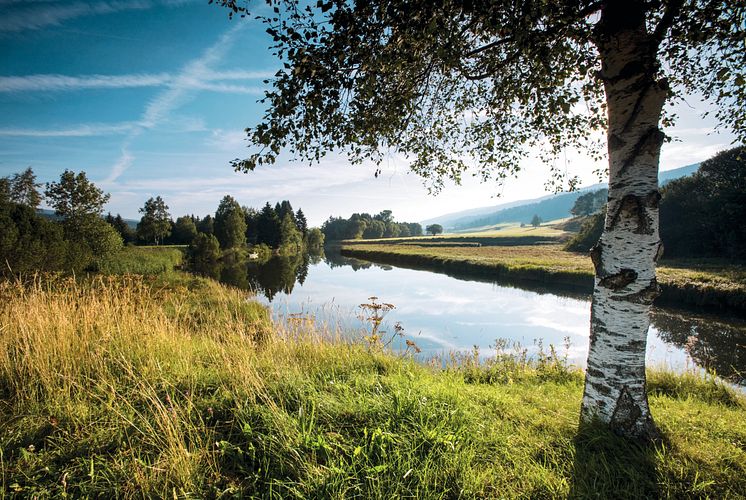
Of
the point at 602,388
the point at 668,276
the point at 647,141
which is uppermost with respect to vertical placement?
the point at 647,141

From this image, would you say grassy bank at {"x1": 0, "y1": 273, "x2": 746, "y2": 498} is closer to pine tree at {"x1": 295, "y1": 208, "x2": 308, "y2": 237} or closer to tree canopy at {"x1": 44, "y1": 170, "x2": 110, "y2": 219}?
tree canopy at {"x1": 44, "y1": 170, "x2": 110, "y2": 219}

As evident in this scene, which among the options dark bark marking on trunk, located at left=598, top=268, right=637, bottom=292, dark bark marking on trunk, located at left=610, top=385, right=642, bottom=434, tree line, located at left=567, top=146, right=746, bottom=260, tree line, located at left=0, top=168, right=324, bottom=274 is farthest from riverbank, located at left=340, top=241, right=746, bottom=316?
tree line, located at left=0, top=168, right=324, bottom=274

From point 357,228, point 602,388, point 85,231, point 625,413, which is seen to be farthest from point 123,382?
point 357,228

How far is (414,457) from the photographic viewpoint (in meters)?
2.77

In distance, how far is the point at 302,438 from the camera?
2.91m

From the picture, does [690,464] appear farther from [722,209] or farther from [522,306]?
[722,209]

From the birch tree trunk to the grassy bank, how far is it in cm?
50

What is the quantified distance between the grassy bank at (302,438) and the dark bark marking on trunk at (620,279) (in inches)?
61.3

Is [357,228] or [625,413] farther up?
[357,228]

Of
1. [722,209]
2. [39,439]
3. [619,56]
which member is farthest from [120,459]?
[722,209]

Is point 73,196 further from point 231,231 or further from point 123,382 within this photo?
point 123,382

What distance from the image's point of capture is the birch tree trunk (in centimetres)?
323

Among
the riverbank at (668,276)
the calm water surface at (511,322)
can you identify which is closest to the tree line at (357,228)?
the riverbank at (668,276)

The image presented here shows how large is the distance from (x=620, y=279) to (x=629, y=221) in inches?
24.4
